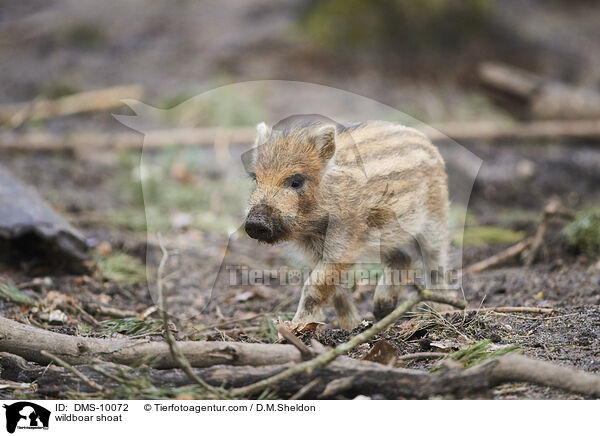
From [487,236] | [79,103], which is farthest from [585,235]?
[79,103]

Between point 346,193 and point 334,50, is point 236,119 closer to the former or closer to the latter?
point 334,50

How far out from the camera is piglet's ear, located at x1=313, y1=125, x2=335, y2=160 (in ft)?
12.6

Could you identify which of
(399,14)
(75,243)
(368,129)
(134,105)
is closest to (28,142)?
(75,243)

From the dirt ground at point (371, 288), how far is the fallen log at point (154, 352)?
44cm

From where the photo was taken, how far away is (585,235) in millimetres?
5246

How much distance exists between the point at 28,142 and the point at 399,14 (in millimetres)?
7379

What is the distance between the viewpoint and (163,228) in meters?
7.07

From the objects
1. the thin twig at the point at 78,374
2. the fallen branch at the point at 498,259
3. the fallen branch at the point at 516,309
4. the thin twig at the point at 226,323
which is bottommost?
the thin twig at the point at 78,374

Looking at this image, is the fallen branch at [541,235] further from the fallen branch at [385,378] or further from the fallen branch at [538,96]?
the fallen branch at [538,96]

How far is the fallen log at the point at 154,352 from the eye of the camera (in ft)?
9.63

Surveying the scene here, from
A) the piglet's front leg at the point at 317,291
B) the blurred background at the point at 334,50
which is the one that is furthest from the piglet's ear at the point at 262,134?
the blurred background at the point at 334,50

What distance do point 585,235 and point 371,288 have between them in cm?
186

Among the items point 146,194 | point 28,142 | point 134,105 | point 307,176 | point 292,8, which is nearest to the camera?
point 307,176

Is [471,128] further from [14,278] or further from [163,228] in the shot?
[14,278]
